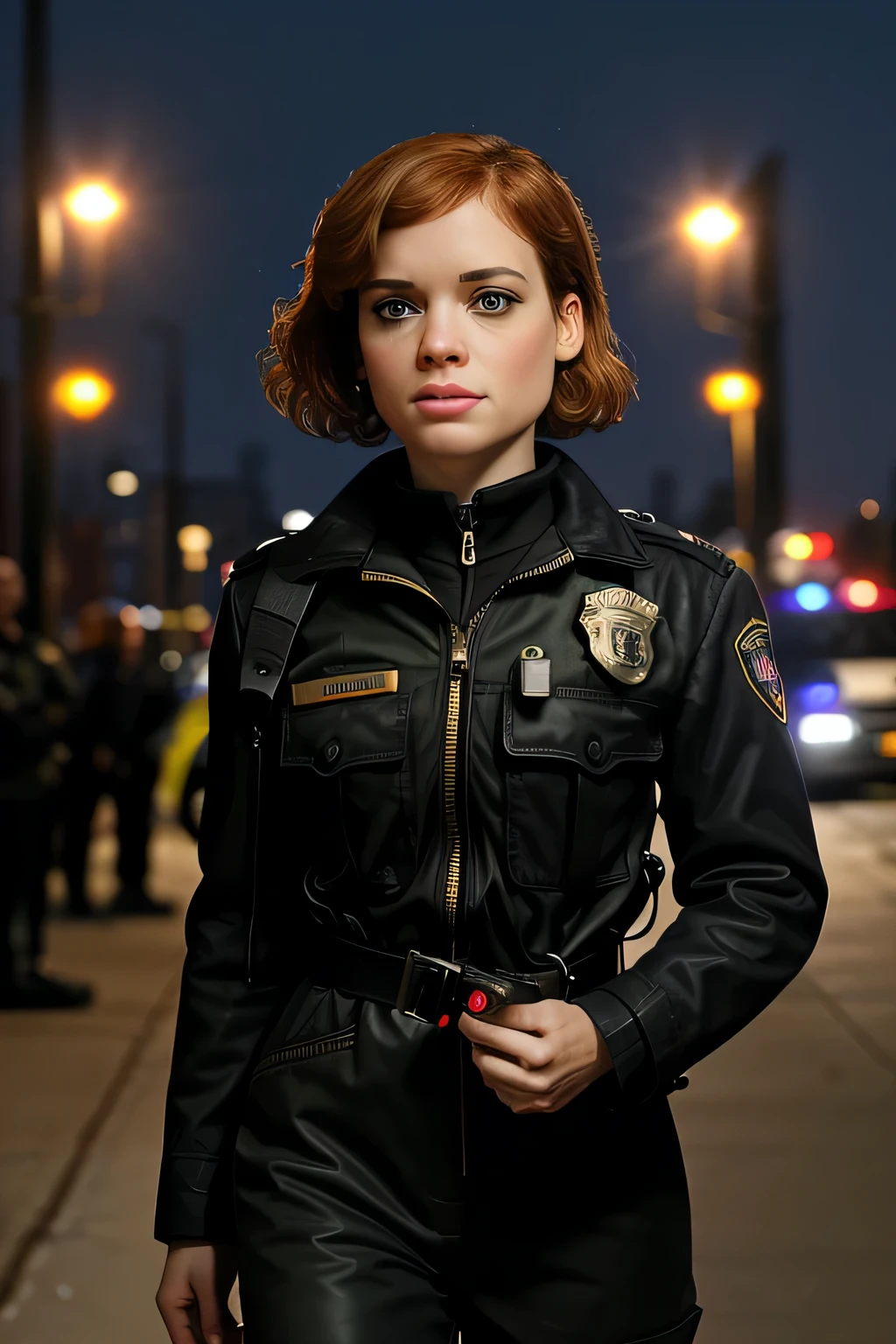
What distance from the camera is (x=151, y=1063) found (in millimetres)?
6840

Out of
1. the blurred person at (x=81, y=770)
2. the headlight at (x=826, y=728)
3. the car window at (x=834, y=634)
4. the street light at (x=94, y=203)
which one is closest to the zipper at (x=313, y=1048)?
the blurred person at (x=81, y=770)

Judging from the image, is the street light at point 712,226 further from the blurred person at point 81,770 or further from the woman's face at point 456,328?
the woman's face at point 456,328

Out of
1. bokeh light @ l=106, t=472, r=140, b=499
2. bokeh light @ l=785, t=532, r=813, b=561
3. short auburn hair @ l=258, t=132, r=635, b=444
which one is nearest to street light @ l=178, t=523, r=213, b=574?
bokeh light @ l=106, t=472, r=140, b=499

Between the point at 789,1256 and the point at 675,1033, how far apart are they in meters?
3.20

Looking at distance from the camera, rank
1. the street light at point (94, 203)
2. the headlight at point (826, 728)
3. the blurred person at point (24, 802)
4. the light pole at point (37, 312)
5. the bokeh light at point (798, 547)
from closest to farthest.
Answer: the blurred person at point (24, 802)
the light pole at point (37, 312)
the street light at point (94, 203)
the headlight at point (826, 728)
the bokeh light at point (798, 547)

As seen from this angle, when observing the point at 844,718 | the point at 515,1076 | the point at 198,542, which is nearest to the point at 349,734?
the point at 515,1076

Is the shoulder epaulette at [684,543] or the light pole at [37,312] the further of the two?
the light pole at [37,312]

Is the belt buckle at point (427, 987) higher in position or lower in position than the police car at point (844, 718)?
lower

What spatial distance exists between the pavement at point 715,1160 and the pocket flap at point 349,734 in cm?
275

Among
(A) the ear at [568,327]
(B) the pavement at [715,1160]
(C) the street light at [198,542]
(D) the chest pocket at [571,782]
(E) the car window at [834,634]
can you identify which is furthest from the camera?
(C) the street light at [198,542]

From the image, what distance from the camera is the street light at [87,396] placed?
686 inches

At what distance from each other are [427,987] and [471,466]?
68 centimetres

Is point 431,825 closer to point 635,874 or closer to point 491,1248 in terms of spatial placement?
point 635,874

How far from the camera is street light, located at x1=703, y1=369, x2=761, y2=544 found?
18.2 metres
